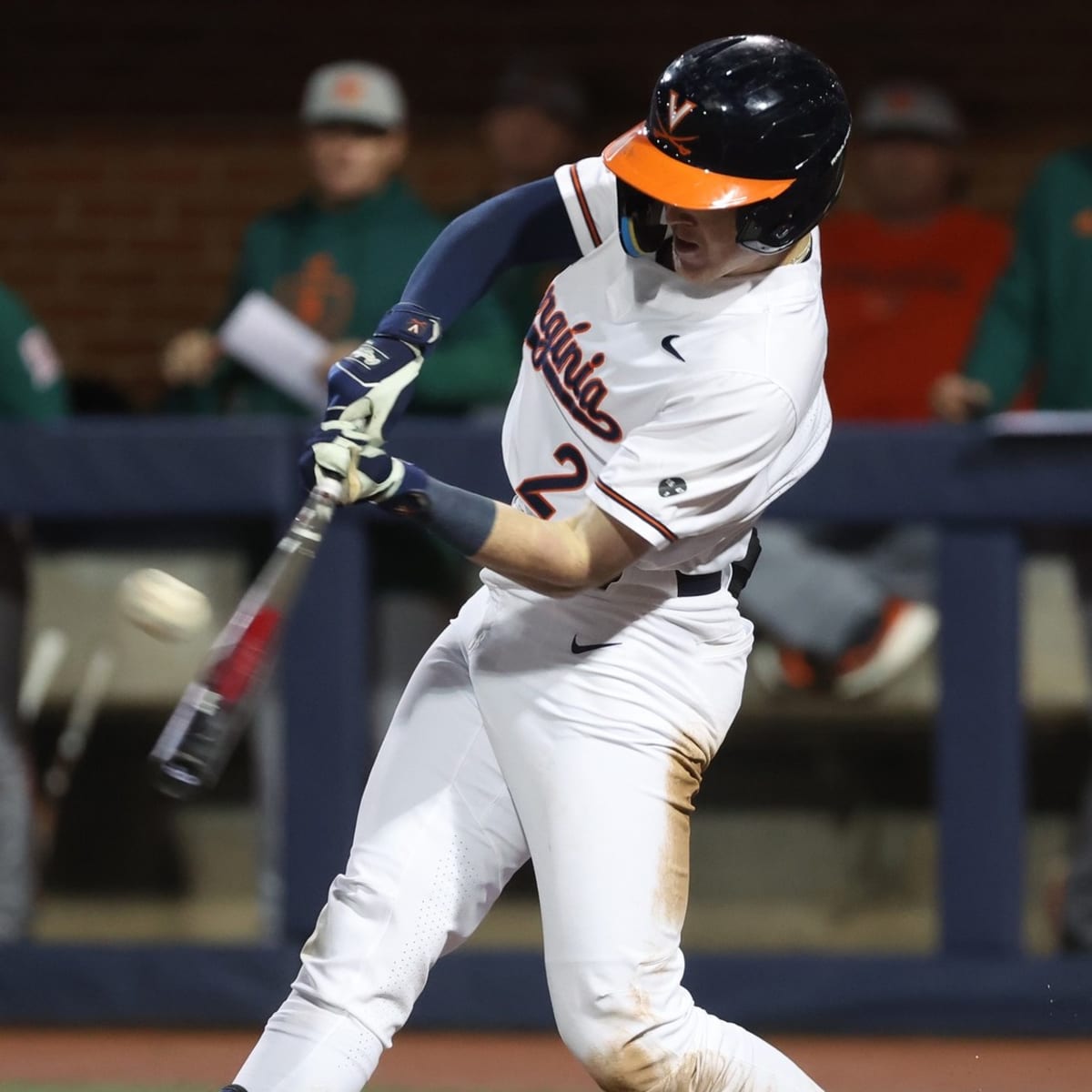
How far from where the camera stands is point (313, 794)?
4461mm

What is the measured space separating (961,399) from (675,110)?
1964 mm

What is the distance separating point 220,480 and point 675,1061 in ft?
7.00

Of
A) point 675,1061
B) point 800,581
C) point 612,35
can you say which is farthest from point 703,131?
point 612,35

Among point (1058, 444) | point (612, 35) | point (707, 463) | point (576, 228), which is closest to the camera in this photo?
point (707, 463)

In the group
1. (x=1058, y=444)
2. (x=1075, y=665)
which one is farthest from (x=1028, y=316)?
(x=1075, y=665)

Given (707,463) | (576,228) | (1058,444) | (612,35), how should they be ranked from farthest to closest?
(612,35), (1058,444), (576,228), (707,463)

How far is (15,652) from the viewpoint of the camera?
14.9 ft

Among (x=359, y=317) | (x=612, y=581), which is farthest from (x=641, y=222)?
(x=359, y=317)

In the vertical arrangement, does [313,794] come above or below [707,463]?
below

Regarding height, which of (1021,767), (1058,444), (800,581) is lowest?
(1021,767)

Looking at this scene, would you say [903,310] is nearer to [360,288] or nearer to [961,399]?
[961,399]

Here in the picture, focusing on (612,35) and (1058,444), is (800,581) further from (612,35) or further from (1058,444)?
(612,35)

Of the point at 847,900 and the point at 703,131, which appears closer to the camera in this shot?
the point at 703,131

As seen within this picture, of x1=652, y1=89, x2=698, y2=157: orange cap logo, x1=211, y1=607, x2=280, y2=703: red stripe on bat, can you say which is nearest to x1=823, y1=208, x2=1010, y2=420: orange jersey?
x1=652, y1=89, x2=698, y2=157: orange cap logo
